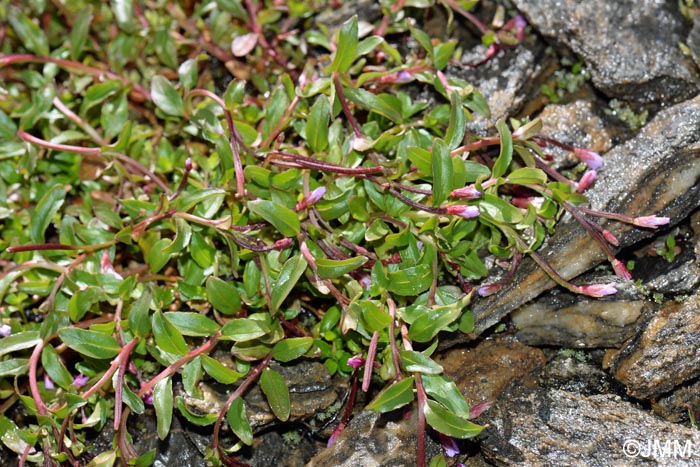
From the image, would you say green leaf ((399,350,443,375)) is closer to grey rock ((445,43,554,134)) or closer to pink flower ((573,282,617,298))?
pink flower ((573,282,617,298))

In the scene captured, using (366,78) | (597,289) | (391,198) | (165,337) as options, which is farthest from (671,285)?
(165,337)

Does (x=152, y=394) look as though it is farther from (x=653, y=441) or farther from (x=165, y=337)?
(x=653, y=441)

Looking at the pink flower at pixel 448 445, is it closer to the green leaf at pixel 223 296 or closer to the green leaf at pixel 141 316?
the green leaf at pixel 223 296

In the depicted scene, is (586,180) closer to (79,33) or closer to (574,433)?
(574,433)

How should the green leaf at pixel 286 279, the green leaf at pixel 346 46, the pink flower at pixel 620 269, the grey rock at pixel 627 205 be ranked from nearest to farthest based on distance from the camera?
the green leaf at pixel 286 279 < the pink flower at pixel 620 269 < the grey rock at pixel 627 205 < the green leaf at pixel 346 46

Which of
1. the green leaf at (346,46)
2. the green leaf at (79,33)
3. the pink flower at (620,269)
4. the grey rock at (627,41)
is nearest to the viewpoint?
the pink flower at (620,269)

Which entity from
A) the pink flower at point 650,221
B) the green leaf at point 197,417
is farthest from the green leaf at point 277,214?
the pink flower at point 650,221
